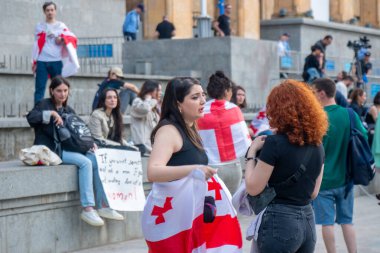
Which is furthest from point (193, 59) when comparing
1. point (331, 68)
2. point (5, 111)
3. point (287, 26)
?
point (287, 26)

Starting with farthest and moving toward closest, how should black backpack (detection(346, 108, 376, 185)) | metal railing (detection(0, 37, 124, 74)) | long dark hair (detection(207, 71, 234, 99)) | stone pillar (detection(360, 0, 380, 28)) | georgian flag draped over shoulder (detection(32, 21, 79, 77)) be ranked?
stone pillar (detection(360, 0, 380, 28)) < metal railing (detection(0, 37, 124, 74)) < georgian flag draped over shoulder (detection(32, 21, 79, 77)) < long dark hair (detection(207, 71, 234, 99)) < black backpack (detection(346, 108, 376, 185))

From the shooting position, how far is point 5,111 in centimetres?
1636

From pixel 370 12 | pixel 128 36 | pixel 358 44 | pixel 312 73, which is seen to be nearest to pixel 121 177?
pixel 312 73

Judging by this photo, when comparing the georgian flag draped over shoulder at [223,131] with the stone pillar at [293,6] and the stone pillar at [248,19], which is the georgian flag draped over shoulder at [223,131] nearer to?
the stone pillar at [248,19]

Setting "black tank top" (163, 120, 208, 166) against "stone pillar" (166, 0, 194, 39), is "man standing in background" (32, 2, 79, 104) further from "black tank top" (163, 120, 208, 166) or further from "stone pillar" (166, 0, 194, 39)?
"stone pillar" (166, 0, 194, 39)

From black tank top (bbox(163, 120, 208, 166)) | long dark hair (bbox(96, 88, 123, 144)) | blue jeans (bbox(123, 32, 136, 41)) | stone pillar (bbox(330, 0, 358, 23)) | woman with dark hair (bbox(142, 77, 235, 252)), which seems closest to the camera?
woman with dark hair (bbox(142, 77, 235, 252))

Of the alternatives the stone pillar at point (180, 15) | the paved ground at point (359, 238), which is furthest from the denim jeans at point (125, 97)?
the stone pillar at point (180, 15)

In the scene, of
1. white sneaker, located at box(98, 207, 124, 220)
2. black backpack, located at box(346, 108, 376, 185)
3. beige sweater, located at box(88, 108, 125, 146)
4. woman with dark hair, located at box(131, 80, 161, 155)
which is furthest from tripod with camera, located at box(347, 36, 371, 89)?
black backpack, located at box(346, 108, 376, 185)

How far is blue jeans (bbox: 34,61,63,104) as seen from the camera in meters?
15.4

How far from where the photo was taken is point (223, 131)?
36.1 ft

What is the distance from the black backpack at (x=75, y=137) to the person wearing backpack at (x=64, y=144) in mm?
11

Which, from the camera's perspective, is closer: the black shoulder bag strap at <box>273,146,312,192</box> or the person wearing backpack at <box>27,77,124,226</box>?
the black shoulder bag strap at <box>273,146,312,192</box>

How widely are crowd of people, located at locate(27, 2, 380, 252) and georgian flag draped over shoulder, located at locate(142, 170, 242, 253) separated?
0.05 m

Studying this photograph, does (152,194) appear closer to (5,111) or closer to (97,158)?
(97,158)
